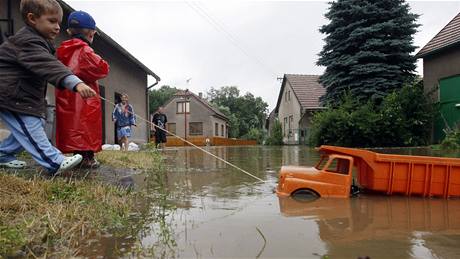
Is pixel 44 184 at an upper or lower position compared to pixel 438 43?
lower

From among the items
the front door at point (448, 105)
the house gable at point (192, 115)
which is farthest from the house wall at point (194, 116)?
the front door at point (448, 105)

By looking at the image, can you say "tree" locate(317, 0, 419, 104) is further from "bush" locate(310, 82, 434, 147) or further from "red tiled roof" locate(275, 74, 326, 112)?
"red tiled roof" locate(275, 74, 326, 112)

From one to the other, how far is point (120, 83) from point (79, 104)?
12670 mm

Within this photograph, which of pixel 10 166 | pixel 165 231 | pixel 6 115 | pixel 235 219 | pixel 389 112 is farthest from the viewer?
pixel 389 112

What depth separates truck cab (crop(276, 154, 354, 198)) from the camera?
5.10m

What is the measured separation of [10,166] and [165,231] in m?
2.68

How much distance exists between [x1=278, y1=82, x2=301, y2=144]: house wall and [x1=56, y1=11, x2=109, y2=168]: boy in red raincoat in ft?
113

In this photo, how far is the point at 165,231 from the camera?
280 cm

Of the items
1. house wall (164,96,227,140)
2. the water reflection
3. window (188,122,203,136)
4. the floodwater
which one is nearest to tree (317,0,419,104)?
the water reflection

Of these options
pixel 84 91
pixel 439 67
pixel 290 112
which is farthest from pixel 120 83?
pixel 290 112

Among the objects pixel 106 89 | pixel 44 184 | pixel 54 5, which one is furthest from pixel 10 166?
pixel 106 89

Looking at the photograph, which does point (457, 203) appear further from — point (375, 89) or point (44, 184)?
point (375, 89)

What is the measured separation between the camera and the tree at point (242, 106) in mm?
96438

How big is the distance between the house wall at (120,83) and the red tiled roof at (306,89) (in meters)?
19.1
